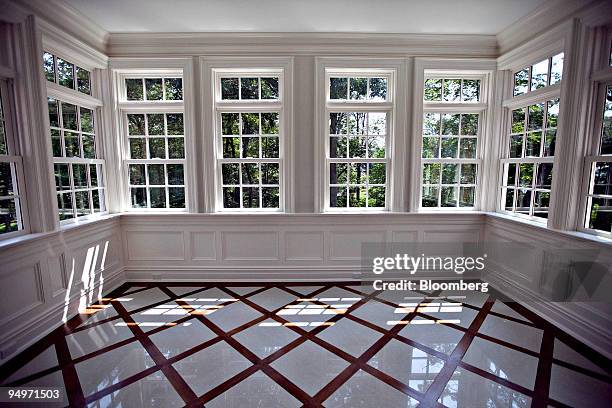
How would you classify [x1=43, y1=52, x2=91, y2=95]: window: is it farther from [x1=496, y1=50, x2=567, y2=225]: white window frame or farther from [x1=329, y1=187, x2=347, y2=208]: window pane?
[x1=496, y1=50, x2=567, y2=225]: white window frame

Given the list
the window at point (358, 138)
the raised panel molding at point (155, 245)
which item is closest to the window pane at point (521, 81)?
the window at point (358, 138)

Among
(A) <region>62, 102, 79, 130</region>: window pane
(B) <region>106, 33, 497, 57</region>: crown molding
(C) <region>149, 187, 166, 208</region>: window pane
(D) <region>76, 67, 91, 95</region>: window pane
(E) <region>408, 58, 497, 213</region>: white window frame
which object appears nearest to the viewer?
(A) <region>62, 102, 79, 130</region>: window pane

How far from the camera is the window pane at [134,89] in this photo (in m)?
3.48

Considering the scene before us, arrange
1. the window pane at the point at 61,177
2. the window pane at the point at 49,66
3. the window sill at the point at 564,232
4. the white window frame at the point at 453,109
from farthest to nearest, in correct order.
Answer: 1. the white window frame at the point at 453,109
2. the window pane at the point at 61,177
3. the window pane at the point at 49,66
4. the window sill at the point at 564,232

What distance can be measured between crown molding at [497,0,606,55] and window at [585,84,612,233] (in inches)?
29.0

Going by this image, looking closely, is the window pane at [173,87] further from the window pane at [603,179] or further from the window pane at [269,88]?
the window pane at [603,179]

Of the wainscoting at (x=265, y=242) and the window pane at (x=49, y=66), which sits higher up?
the window pane at (x=49, y=66)

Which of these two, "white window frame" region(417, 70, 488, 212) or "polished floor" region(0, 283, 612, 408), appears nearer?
"polished floor" region(0, 283, 612, 408)

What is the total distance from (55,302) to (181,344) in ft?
4.46

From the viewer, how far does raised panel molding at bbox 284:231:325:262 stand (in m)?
3.57

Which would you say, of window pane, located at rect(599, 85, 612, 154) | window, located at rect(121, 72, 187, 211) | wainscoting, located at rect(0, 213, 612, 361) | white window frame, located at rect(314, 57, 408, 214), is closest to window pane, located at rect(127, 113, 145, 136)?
window, located at rect(121, 72, 187, 211)

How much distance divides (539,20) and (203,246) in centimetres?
440

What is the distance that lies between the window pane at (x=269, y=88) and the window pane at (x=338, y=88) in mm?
685

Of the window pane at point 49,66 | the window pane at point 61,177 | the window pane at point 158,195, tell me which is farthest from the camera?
the window pane at point 158,195
